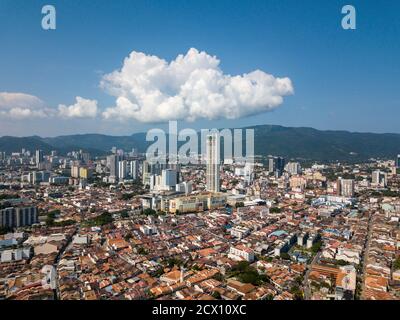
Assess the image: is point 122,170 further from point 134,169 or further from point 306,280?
point 306,280

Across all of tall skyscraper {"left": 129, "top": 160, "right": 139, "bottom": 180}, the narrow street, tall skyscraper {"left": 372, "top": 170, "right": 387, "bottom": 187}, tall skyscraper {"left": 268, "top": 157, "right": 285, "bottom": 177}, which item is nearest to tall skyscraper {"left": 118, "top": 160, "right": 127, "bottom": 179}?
tall skyscraper {"left": 129, "top": 160, "right": 139, "bottom": 180}

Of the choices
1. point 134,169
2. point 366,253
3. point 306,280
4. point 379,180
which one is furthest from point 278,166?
point 306,280

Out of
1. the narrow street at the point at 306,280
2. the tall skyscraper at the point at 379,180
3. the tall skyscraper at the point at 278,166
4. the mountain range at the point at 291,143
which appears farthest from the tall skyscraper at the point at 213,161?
the mountain range at the point at 291,143

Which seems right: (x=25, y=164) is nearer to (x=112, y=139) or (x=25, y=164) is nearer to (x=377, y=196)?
(x=112, y=139)

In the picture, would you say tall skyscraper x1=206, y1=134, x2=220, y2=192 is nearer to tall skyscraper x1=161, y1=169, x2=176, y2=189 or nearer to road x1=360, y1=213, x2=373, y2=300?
tall skyscraper x1=161, y1=169, x2=176, y2=189
